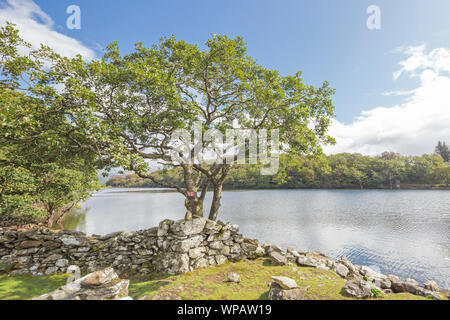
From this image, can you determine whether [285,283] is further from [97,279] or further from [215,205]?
[215,205]

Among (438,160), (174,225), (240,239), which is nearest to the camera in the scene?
(174,225)

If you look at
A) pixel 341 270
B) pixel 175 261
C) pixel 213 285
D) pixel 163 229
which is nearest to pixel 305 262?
pixel 341 270

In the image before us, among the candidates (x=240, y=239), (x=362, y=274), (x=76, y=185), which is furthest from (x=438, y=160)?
(x=76, y=185)

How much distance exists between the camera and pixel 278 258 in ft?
27.2

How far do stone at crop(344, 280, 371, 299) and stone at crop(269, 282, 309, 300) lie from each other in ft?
4.62

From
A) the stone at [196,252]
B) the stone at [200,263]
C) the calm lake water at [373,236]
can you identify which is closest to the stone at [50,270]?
the stone at [196,252]

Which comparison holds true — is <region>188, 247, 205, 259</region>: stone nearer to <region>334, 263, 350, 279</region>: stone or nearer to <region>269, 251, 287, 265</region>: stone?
<region>269, 251, 287, 265</region>: stone

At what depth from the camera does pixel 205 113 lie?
392 inches

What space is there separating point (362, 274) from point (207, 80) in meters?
12.1

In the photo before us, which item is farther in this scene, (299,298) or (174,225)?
(174,225)

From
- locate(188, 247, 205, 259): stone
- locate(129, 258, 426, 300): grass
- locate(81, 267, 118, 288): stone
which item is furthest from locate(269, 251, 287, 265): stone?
locate(81, 267, 118, 288): stone

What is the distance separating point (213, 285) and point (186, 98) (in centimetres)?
747
